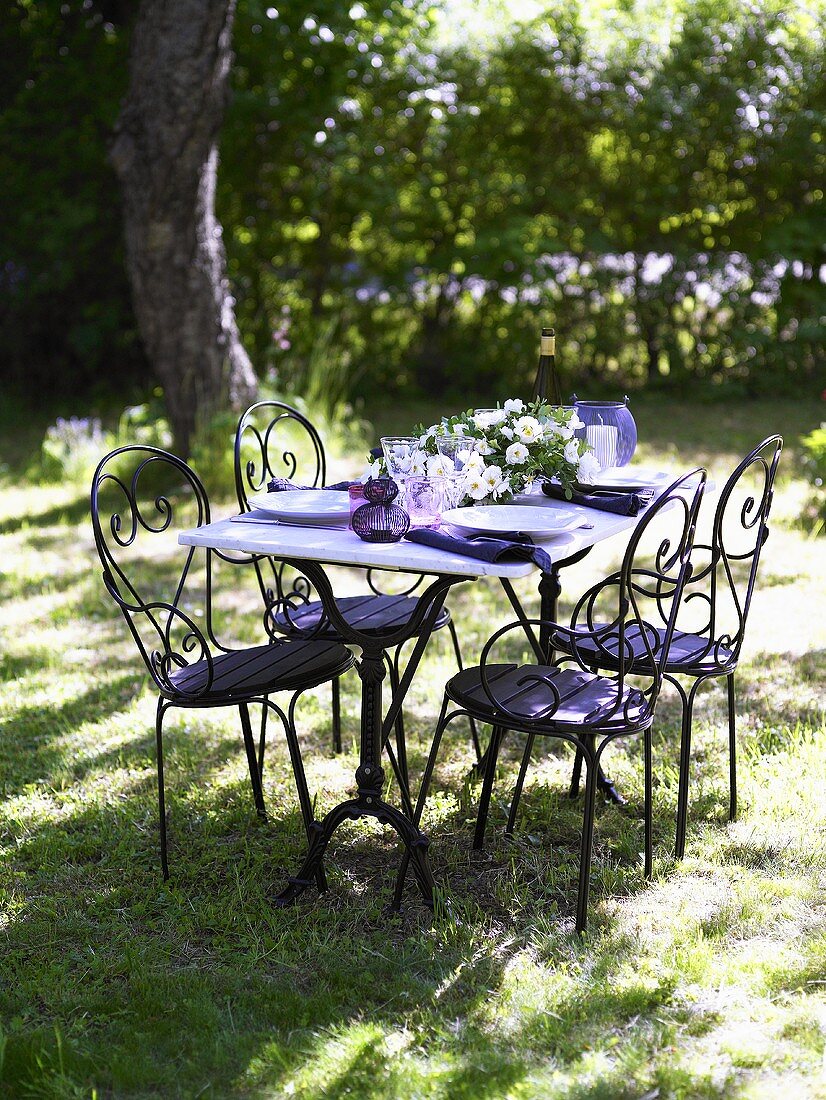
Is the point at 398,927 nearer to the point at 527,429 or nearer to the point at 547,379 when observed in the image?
the point at 527,429

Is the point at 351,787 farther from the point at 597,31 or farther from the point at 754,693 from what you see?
the point at 597,31

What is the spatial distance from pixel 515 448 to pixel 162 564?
3.21 m

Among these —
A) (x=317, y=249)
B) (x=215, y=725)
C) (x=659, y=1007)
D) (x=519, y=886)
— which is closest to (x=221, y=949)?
(x=519, y=886)

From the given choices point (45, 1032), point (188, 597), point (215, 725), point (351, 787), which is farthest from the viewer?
point (188, 597)

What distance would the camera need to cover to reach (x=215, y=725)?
12.4 feet

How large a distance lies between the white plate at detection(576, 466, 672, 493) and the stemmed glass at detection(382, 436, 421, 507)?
0.46 m

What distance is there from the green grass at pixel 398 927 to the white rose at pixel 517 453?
1.01 metres

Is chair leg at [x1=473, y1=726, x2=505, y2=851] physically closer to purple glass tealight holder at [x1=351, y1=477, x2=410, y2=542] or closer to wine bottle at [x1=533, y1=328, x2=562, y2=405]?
purple glass tealight holder at [x1=351, y1=477, x2=410, y2=542]

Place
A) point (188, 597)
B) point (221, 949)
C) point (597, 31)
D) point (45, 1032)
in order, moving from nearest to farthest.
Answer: point (45, 1032) < point (221, 949) < point (188, 597) < point (597, 31)

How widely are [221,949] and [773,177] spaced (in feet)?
27.7

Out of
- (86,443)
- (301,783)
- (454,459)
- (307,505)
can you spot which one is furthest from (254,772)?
(86,443)

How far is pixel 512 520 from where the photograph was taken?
2.53 m

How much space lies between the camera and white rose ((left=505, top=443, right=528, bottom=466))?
8.85ft

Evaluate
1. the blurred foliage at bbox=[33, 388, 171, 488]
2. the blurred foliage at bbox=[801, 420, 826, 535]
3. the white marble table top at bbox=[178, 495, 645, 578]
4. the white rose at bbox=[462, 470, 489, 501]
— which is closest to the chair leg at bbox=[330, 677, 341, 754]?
the white marble table top at bbox=[178, 495, 645, 578]
